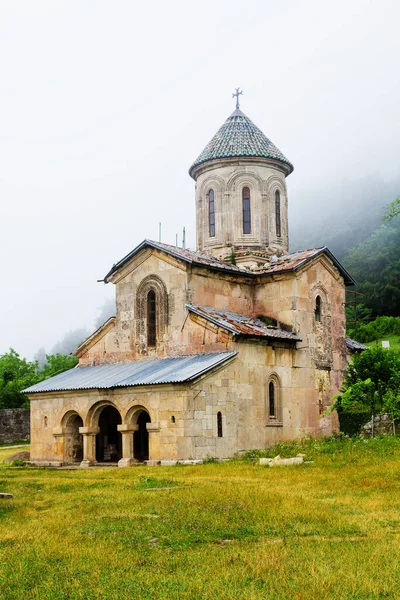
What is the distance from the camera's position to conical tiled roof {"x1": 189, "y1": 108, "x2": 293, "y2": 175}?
25.3 meters

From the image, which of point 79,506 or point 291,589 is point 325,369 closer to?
point 79,506

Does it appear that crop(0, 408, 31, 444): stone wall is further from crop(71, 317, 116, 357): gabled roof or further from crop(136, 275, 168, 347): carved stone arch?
crop(136, 275, 168, 347): carved stone arch

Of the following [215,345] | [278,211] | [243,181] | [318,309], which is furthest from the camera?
[278,211]

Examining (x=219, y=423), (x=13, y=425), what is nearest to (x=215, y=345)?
(x=219, y=423)

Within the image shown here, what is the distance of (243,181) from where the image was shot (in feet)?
82.6

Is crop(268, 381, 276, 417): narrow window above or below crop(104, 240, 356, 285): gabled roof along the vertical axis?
below

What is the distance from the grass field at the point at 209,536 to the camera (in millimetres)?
6270

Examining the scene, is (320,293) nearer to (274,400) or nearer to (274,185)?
(274,400)

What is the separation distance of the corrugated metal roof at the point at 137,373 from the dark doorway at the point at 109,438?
1.42 m

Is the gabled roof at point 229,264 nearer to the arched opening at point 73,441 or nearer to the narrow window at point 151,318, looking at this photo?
the narrow window at point 151,318

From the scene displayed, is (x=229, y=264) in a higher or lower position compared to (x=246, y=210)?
lower

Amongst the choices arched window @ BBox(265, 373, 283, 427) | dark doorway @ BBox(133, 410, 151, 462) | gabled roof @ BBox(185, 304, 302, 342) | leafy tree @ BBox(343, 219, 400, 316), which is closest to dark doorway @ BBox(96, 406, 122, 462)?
dark doorway @ BBox(133, 410, 151, 462)

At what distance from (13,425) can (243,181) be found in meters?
16.4

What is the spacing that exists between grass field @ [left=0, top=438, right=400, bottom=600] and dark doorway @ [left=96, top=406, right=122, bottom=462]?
7704 mm
